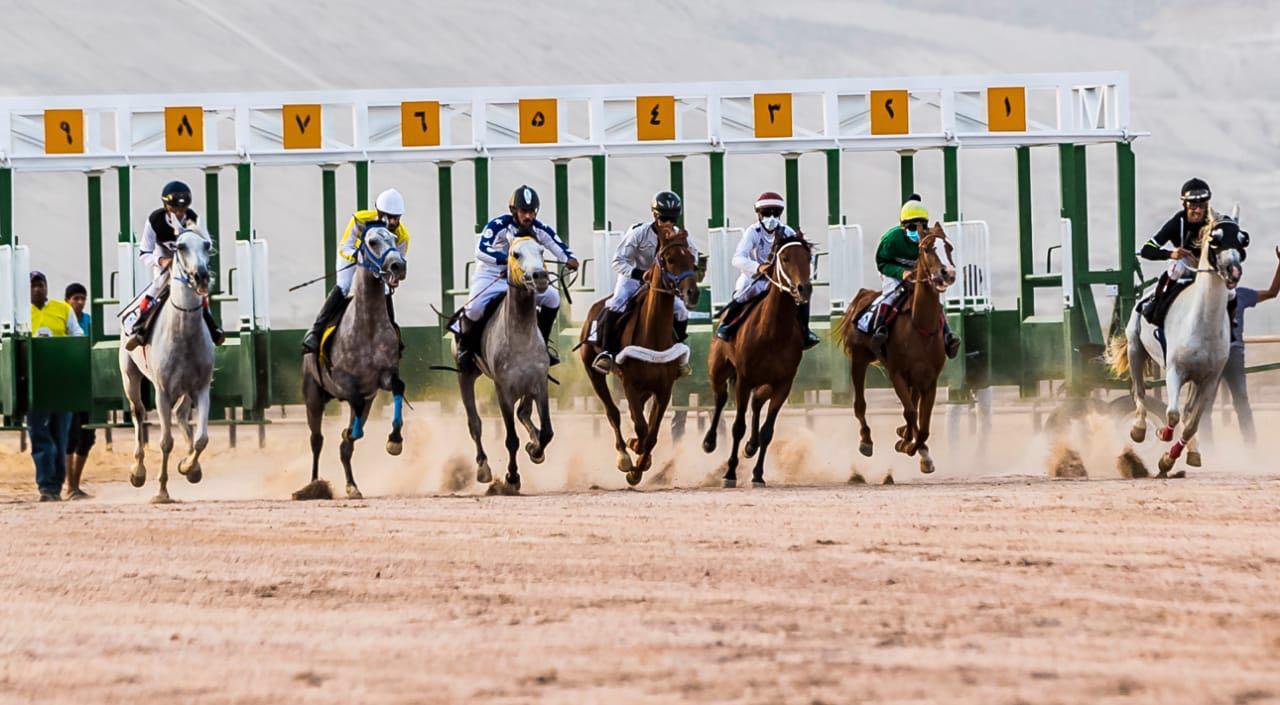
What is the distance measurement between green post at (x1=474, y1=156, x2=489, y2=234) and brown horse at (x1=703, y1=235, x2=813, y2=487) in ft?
10.7

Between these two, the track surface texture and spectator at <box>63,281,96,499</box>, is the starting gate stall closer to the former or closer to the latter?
spectator at <box>63,281,96,499</box>

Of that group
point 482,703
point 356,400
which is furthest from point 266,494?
point 482,703

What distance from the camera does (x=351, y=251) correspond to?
1372 cm

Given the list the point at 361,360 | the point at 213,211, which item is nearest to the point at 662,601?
the point at 361,360

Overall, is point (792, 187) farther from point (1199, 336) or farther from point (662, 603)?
point (662, 603)

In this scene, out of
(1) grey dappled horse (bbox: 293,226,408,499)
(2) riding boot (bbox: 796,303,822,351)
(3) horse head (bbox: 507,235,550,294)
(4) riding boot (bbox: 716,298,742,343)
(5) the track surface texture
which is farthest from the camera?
(4) riding boot (bbox: 716,298,742,343)

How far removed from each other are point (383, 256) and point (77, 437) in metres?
4.38

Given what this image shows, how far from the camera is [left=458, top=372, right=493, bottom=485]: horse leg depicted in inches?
532

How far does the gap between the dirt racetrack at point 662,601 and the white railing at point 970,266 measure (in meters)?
4.55

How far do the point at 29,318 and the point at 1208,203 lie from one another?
30.6 ft

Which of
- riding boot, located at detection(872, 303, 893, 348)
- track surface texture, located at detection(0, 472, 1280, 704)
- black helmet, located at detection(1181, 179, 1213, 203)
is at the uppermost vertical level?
black helmet, located at detection(1181, 179, 1213, 203)

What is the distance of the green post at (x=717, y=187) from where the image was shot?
16.7m

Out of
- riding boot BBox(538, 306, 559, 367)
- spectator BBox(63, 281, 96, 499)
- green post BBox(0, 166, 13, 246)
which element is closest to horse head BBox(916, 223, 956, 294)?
riding boot BBox(538, 306, 559, 367)

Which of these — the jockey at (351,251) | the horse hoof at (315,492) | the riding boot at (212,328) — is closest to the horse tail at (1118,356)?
the jockey at (351,251)
